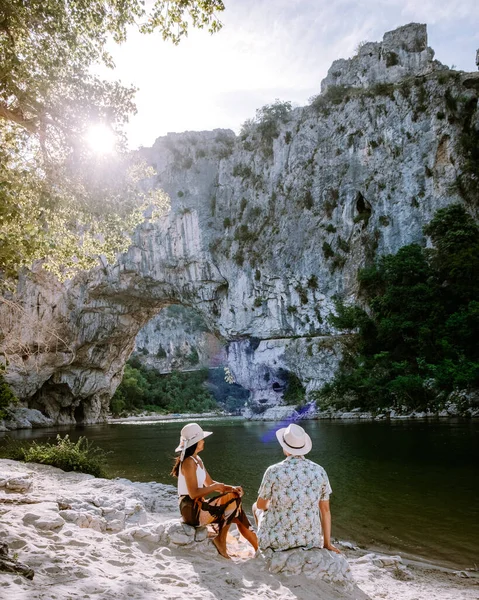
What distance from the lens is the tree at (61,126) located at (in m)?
5.95

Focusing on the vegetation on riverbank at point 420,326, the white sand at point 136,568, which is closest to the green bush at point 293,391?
the vegetation on riverbank at point 420,326

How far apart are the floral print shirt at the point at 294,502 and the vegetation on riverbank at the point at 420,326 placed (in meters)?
22.6

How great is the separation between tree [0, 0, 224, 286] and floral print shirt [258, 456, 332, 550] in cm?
425

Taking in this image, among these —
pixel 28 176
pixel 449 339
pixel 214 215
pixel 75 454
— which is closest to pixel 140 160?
pixel 28 176

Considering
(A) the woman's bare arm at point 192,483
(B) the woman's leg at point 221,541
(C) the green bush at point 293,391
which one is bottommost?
(C) the green bush at point 293,391

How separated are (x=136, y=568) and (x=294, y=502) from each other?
4.40ft

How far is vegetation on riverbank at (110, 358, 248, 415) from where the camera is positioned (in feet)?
195

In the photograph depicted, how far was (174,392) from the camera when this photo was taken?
233ft

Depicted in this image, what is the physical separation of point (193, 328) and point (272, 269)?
158 ft

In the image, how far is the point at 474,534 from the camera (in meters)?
5.75

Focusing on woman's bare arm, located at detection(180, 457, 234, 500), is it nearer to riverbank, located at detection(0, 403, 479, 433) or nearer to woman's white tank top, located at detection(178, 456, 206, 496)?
woman's white tank top, located at detection(178, 456, 206, 496)

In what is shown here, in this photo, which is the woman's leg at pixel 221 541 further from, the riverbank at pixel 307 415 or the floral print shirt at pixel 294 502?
the riverbank at pixel 307 415

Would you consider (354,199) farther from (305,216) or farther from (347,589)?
(347,589)

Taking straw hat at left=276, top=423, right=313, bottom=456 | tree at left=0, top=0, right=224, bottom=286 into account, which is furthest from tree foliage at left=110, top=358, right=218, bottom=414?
straw hat at left=276, top=423, right=313, bottom=456
